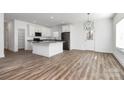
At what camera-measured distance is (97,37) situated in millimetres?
8328

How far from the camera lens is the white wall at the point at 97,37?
772 centimetres

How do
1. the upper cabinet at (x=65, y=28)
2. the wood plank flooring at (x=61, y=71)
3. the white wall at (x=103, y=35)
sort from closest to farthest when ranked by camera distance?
the wood plank flooring at (x=61, y=71)
the white wall at (x=103, y=35)
the upper cabinet at (x=65, y=28)

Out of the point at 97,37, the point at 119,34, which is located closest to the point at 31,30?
the point at 97,37

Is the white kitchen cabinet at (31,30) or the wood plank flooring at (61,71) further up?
the white kitchen cabinet at (31,30)

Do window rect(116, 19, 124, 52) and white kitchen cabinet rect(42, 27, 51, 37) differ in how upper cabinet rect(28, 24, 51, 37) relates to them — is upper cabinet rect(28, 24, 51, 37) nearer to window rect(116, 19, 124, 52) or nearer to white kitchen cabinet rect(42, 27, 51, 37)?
white kitchen cabinet rect(42, 27, 51, 37)

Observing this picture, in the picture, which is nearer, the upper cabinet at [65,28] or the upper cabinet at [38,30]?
the upper cabinet at [38,30]

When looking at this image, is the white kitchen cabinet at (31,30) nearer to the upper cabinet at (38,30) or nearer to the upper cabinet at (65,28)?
the upper cabinet at (38,30)

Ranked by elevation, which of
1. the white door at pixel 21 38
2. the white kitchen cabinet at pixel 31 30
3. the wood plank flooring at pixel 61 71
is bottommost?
the wood plank flooring at pixel 61 71

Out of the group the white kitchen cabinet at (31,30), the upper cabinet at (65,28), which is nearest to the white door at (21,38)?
the white kitchen cabinet at (31,30)

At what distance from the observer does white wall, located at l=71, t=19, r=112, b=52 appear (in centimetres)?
772

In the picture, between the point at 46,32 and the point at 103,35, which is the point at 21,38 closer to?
the point at 46,32
